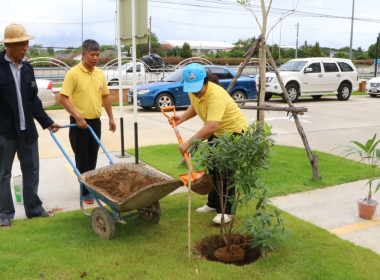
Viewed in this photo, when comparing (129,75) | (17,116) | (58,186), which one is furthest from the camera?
(129,75)

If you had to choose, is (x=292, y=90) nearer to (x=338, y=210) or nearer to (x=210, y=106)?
(x=338, y=210)

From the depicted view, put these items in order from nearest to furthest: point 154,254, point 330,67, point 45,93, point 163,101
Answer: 1. point 154,254
2. point 45,93
3. point 163,101
4. point 330,67

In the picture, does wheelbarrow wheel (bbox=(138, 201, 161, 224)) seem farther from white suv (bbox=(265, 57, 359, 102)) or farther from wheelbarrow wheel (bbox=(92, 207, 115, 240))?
white suv (bbox=(265, 57, 359, 102))

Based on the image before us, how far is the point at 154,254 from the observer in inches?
143

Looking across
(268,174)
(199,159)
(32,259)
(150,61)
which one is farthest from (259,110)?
(150,61)

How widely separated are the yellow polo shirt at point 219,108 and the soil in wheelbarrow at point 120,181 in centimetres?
83

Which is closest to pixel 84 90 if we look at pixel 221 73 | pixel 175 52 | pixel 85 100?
pixel 85 100

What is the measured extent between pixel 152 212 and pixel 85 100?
1614mm

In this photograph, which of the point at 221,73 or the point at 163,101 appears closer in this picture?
the point at 163,101

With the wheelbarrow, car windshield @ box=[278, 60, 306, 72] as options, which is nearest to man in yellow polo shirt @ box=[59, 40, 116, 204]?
the wheelbarrow

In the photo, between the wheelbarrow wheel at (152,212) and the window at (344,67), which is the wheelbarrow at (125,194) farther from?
the window at (344,67)

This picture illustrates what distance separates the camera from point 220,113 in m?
3.80

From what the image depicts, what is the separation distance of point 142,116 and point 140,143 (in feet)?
13.6

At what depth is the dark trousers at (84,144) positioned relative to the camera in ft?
16.1
